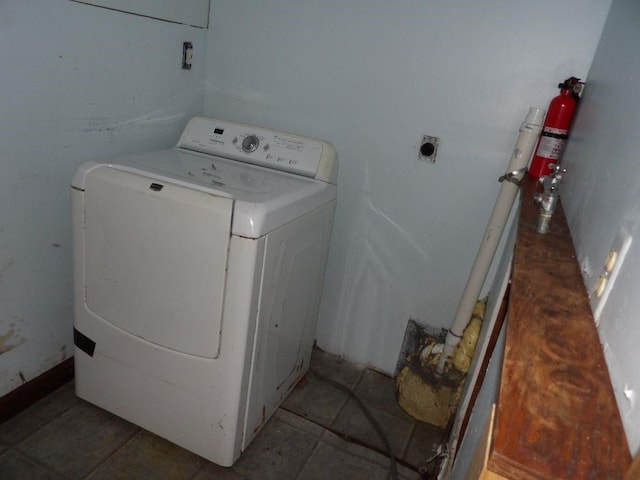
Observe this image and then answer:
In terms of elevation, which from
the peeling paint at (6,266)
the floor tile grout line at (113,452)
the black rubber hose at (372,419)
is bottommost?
the floor tile grout line at (113,452)

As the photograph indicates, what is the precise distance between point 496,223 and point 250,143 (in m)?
0.97

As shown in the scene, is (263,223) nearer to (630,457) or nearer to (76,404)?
(630,457)

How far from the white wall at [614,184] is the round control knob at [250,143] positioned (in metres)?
1.08

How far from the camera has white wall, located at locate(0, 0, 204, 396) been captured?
131 centimetres

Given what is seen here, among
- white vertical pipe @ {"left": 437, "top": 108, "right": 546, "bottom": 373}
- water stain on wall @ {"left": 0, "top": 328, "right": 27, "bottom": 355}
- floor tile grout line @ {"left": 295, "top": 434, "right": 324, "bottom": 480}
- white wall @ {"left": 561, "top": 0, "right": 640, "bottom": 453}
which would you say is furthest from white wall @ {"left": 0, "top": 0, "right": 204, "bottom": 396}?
white wall @ {"left": 561, "top": 0, "right": 640, "bottom": 453}

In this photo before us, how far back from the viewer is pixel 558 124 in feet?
4.68

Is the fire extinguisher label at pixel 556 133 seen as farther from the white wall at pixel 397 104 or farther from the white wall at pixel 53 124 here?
the white wall at pixel 53 124

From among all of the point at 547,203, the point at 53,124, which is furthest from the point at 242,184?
the point at 547,203

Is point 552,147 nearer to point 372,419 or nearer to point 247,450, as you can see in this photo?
point 372,419

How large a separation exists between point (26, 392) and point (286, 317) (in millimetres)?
969

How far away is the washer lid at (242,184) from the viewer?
120 centimetres

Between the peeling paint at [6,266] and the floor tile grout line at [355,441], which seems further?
the floor tile grout line at [355,441]

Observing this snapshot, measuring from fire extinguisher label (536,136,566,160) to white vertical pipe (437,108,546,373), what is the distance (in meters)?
0.04

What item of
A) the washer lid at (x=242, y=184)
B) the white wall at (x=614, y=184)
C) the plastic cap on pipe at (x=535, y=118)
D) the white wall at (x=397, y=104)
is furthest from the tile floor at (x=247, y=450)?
the plastic cap on pipe at (x=535, y=118)
